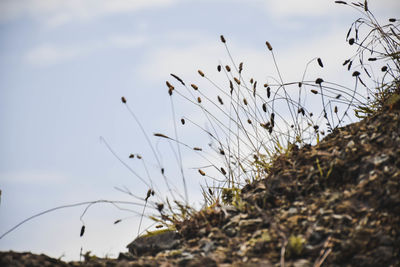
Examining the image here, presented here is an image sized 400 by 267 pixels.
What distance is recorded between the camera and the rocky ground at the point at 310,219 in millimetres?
1984

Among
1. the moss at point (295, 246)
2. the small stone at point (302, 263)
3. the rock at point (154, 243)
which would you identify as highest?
the rock at point (154, 243)

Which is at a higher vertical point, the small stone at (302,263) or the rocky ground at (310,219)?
the rocky ground at (310,219)

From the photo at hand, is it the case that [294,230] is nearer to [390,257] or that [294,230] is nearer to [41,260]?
[390,257]

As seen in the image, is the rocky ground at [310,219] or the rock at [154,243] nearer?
the rocky ground at [310,219]

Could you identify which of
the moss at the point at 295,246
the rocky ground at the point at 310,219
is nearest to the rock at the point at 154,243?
the rocky ground at the point at 310,219

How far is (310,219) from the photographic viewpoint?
2.21m

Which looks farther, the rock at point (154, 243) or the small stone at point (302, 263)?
the rock at point (154, 243)

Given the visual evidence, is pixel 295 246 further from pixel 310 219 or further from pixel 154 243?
pixel 154 243

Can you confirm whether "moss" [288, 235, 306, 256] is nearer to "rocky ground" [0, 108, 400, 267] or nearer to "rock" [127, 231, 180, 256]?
"rocky ground" [0, 108, 400, 267]

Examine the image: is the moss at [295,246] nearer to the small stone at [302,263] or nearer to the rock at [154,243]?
the small stone at [302,263]

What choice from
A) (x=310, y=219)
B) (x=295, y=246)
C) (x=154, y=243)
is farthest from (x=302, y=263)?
(x=154, y=243)

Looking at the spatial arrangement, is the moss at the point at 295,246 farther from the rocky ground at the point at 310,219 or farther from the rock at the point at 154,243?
the rock at the point at 154,243

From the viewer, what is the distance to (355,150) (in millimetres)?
2615

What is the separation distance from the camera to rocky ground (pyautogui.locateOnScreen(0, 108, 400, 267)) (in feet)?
6.51
